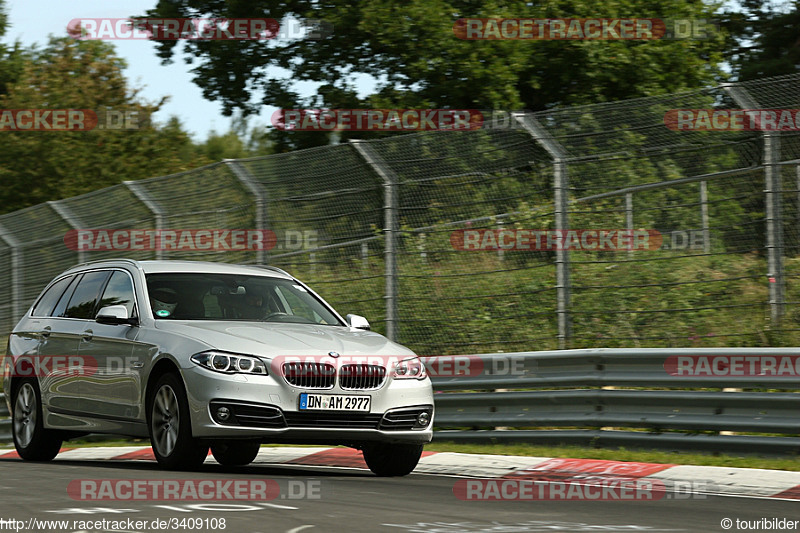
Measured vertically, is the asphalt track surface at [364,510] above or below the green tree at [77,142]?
below

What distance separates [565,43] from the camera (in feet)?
87.4

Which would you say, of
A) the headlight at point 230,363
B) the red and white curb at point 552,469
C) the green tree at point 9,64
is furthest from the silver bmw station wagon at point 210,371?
the green tree at point 9,64

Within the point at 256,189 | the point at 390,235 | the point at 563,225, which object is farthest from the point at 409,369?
the point at 256,189

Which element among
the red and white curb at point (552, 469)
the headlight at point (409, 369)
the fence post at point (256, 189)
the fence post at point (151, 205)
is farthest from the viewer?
the fence post at point (151, 205)

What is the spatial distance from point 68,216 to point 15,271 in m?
2.61

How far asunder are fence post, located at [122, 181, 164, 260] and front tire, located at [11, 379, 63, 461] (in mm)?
4858

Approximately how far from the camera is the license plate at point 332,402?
338 inches

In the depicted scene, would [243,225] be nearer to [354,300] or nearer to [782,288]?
[354,300]

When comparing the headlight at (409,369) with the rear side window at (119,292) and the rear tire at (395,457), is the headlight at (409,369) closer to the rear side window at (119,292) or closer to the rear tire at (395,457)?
the rear tire at (395,457)

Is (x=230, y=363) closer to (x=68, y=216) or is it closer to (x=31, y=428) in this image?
(x=31, y=428)

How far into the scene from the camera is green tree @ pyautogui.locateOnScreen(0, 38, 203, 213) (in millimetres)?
40531

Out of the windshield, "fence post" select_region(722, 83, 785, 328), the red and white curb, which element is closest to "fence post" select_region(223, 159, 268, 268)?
the red and white curb

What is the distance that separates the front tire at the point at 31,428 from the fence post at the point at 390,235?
3.72 metres

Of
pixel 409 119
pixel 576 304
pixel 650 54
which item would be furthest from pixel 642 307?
pixel 650 54
